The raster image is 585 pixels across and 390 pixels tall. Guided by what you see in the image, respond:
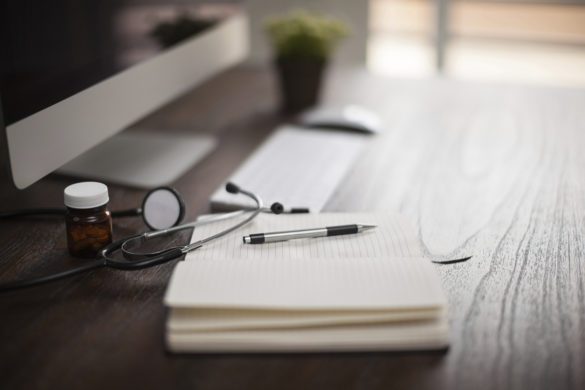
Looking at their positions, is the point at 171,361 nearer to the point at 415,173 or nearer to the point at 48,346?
the point at 48,346

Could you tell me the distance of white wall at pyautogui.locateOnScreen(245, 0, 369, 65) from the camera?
270 cm

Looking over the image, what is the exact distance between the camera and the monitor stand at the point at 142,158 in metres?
1.08

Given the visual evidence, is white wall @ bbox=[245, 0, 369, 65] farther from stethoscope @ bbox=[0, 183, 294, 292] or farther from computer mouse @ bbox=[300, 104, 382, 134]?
stethoscope @ bbox=[0, 183, 294, 292]

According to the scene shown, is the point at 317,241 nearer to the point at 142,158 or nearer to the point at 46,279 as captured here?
the point at 46,279

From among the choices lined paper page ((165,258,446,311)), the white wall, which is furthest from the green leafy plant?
the white wall

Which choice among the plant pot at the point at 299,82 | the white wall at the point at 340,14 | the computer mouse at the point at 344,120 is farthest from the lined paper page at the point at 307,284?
the white wall at the point at 340,14

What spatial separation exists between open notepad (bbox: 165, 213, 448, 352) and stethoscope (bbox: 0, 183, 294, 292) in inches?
2.7

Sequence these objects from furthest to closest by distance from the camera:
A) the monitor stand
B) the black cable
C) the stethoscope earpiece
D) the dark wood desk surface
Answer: the monitor stand < the stethoscope earpiece < the black cable < the dark wood desk surface

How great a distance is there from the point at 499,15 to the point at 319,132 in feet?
7.83

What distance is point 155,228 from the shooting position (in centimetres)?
89

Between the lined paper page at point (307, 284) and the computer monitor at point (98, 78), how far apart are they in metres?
0.28

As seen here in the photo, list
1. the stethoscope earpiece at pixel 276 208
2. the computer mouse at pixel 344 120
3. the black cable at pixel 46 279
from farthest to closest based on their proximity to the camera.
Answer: the computer mouse at pixel 344 120 → the stethoscope earpiece at pixel 276 208 → the black cable at pixel 46 279

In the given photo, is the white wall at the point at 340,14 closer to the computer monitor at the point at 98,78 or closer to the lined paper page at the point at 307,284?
the computer monitor at the point at 98,78

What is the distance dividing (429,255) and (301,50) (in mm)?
721
